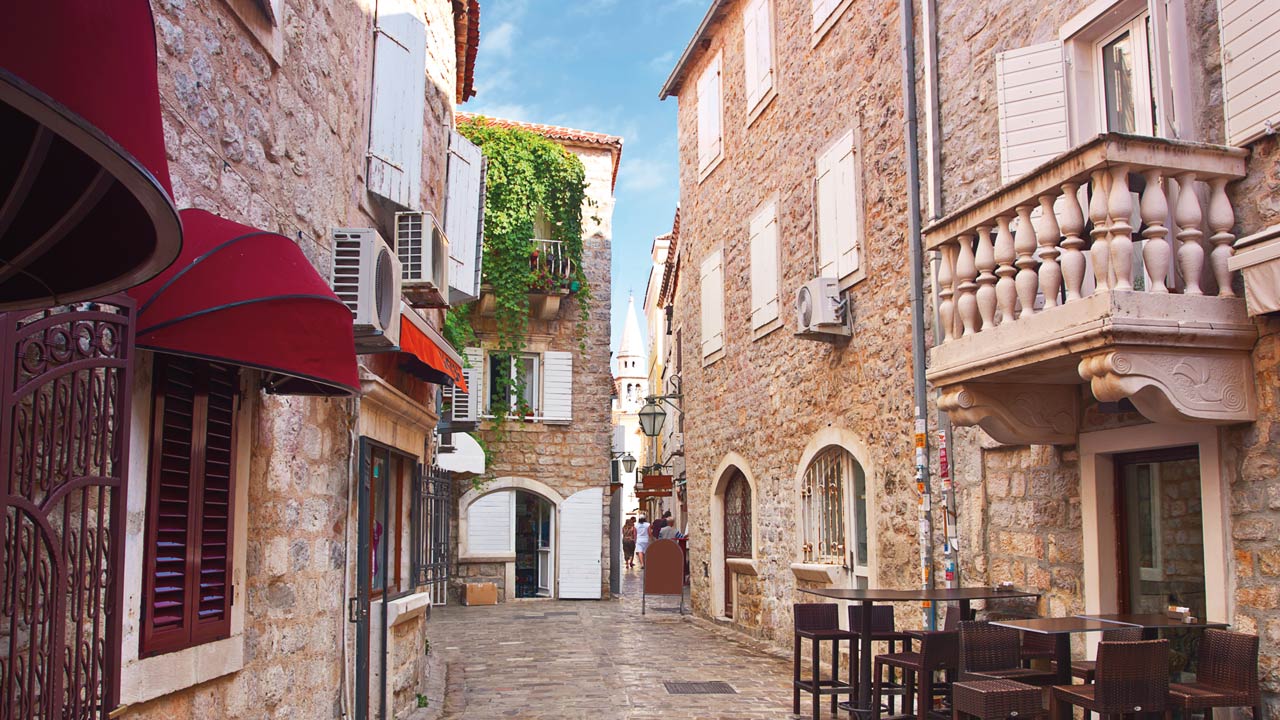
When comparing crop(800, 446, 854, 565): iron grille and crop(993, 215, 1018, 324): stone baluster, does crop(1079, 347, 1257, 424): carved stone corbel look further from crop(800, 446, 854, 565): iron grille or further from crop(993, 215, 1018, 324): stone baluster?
crop(800, 446, 854, 565): iron grille

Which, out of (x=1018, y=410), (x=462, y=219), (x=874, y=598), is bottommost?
(x=874, y=598)

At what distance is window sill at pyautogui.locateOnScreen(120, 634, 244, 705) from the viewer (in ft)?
12.5

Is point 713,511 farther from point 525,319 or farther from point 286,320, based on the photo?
point 286,320

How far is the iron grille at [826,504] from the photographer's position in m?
11.2

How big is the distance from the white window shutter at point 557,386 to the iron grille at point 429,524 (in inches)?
449

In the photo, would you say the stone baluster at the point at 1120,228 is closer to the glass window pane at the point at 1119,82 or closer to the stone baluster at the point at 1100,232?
the stone baluster at the point at 1100,232

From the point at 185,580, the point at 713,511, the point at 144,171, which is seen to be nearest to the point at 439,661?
the point at 713,511

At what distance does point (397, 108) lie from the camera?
24.7 feet

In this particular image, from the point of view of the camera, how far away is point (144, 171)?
199 centimetres

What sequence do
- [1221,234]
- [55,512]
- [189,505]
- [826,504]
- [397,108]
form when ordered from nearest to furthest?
[55,512]
[189,505]
[1221,234]
[397,108]
[826,504]

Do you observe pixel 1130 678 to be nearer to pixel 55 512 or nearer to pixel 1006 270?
pixel 1006 270

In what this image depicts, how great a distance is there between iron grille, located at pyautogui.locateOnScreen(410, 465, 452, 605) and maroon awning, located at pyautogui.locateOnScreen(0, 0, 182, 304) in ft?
19.5

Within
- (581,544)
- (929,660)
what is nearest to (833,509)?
(929,660)

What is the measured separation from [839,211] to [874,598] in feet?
16.3
